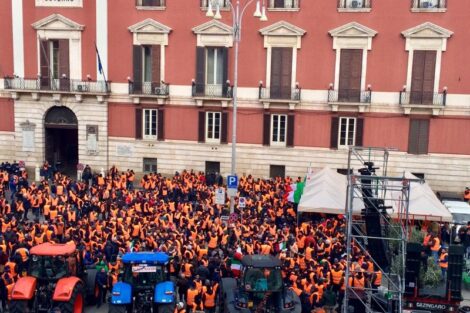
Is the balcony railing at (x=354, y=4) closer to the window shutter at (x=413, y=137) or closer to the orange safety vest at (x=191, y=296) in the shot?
the window shutter at (x=413, y=137)

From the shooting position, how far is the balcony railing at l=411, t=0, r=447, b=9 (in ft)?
101

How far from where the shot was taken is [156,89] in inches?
1346

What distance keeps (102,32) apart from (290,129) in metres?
13.5

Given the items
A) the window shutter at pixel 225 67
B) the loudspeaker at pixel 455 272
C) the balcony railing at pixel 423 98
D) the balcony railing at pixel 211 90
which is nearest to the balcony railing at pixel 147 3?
the window shutter at pixel 225 67

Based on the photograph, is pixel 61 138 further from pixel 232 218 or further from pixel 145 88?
pixel 232 218

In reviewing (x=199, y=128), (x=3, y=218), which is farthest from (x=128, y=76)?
(x=3, y=218)

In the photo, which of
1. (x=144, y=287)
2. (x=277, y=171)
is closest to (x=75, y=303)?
(x=144, y=287)

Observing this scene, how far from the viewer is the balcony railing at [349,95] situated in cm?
3186

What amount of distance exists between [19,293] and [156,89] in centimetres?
2162

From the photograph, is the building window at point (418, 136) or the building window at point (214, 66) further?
the building window at point (214, 66)

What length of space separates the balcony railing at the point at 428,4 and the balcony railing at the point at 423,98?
4832mm

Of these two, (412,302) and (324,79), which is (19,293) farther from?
(324,79)

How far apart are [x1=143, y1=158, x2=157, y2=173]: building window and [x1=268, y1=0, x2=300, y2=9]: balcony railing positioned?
12.2 m

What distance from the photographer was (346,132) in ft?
107
